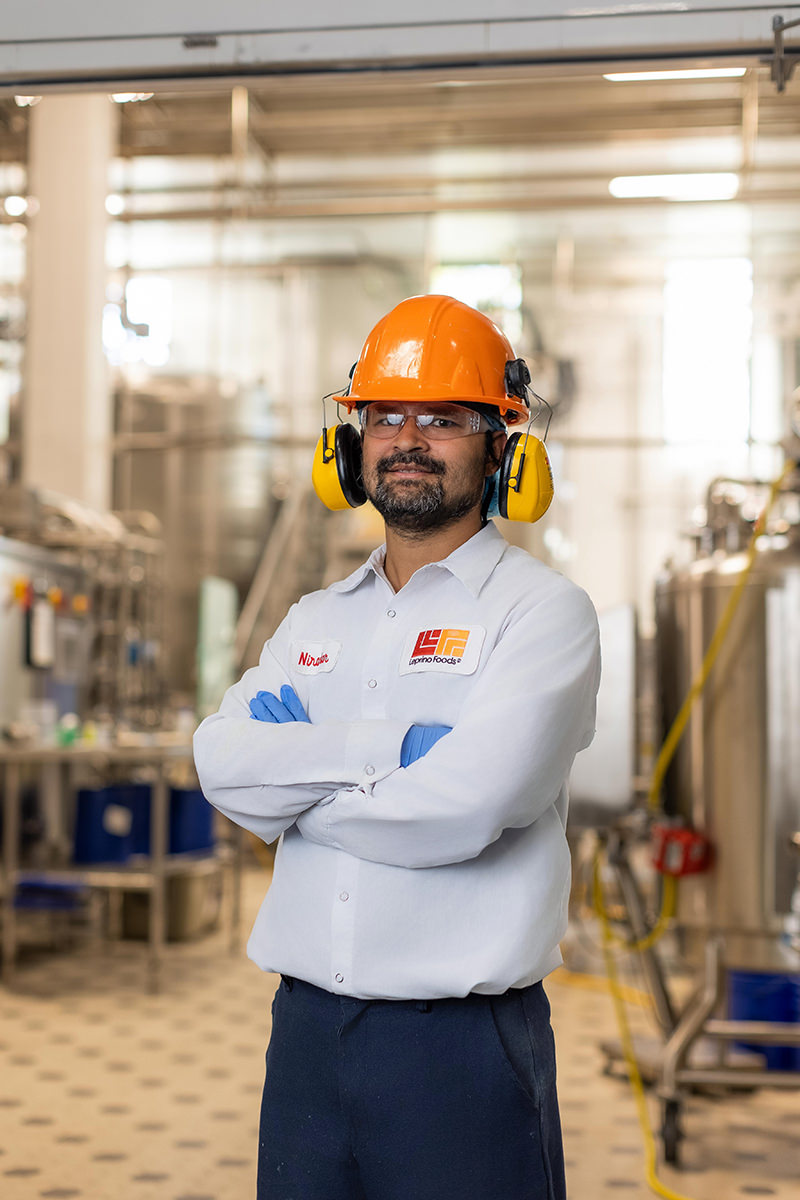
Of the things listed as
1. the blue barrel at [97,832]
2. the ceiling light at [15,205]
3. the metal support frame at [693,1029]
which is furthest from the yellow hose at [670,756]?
the ceiling light at [15,205]

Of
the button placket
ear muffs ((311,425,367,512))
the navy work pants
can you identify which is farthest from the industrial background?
the navy work pants

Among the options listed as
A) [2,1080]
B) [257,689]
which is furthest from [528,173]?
[257,689]

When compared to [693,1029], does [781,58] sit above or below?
above

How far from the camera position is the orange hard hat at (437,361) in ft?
5.88

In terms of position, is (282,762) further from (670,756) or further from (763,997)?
(763,997)

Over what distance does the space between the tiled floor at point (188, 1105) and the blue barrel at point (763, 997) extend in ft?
0.99

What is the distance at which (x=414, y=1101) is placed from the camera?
5.13ft

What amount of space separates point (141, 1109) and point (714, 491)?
2746 millimetres

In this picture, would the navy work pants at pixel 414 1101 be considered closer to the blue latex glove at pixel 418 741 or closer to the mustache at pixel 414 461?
the blue latex glove at pixel 418 741

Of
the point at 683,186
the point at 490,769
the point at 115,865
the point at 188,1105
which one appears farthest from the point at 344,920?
the point at 683,186

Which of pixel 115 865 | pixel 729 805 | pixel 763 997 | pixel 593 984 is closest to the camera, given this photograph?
pixel 729 805

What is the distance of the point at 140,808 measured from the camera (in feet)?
18.7

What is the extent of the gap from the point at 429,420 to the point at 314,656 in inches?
15.4

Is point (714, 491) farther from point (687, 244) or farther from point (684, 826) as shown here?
point (687, 244)
